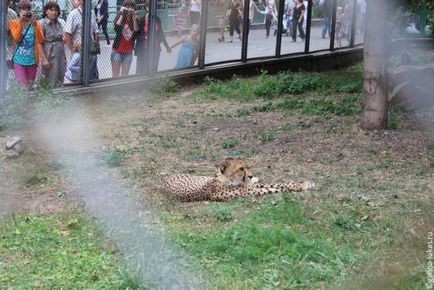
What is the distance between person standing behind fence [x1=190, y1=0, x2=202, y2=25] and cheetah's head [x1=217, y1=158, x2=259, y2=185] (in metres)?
7.08

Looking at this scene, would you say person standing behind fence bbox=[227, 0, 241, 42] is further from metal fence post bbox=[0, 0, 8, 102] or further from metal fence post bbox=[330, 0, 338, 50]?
metal fence post bbox=[0, 0, 8, 102]

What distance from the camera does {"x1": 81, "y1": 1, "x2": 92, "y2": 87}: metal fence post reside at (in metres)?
11.1

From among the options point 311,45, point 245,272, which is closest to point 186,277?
point 245,272

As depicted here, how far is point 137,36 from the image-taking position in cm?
1252

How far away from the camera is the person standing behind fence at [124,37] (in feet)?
39.5

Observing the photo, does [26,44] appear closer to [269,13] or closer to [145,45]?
[145,45]

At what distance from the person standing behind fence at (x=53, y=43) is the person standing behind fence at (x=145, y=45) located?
6.15ft

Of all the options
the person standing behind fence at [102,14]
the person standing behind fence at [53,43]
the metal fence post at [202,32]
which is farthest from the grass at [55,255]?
the metal fence post at [202,32]

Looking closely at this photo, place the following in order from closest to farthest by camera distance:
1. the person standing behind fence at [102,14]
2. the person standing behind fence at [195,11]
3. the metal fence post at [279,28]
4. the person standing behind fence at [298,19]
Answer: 1. the person standing behind fence at [102,14]
2. the person standing behind fence at [195,11]
3. the metal fence post at [279,28]
4. the person standing behind fence at [298,19]

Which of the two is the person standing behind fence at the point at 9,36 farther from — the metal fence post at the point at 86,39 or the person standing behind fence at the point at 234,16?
the person standing behind fence at the point at 234,16

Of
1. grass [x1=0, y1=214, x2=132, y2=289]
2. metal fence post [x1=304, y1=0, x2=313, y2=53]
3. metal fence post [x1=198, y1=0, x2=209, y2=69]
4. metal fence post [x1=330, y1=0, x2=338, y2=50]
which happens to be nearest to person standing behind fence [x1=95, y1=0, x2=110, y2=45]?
metal fence post [x1=198, y1=0, x2=209, y2=69]

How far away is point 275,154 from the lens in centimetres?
866

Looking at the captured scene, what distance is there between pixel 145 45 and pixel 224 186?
5.99 metres

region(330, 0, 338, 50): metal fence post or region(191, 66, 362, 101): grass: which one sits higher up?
region(330, 0, 338, 50): metal fence post
